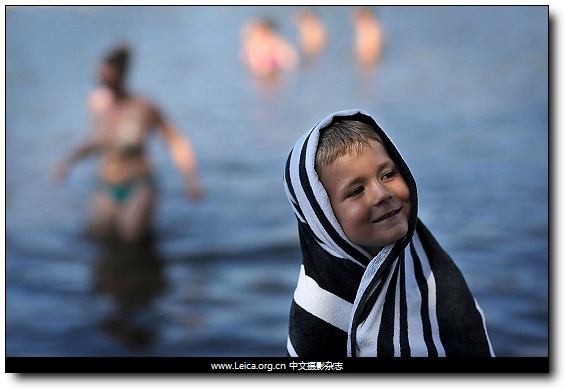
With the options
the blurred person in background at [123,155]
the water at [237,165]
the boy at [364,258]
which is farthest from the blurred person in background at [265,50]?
the boy at [364,258]

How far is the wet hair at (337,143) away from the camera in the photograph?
121cm

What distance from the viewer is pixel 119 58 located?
2.23 metres

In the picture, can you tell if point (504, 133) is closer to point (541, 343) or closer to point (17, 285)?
point (541, 343)

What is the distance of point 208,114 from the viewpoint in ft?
7.33

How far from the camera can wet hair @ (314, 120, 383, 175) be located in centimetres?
121

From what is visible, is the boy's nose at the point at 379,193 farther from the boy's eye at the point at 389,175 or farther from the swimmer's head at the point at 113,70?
the swimmer's head at the point at 113,70

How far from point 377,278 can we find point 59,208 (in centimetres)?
126

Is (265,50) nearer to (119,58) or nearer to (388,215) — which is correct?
(119,58)

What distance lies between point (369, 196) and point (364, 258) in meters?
0.09

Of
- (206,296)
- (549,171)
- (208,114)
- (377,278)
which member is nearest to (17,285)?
(206,296)

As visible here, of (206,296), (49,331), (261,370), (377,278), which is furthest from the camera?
(206,296)

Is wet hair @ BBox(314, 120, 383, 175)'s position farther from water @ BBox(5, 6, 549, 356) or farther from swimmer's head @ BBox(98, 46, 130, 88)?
swimmer's head @ BBox(98, 46, 130, 88)

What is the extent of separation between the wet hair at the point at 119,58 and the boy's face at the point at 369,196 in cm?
116

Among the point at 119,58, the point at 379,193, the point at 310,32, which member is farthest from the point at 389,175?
the point at 119,58
